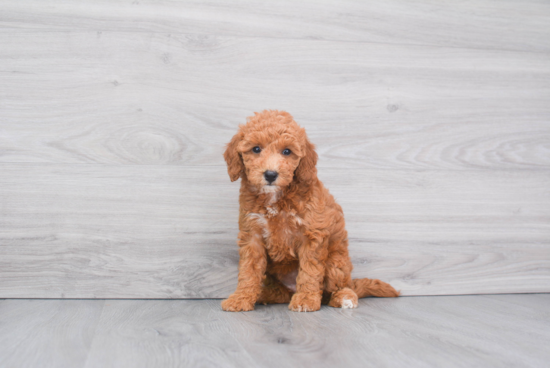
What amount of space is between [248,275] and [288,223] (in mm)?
280

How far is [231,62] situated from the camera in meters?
2.25

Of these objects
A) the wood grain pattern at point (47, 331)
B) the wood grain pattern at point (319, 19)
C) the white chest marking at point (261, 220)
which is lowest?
the wood grain pattern at point (47, 331)

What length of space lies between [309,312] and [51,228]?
129cm

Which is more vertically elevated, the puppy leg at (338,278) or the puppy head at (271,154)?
the puppy head at (271,154)

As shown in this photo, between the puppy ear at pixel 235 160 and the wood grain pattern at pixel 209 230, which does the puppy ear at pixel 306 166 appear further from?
the wood grain pattern at pixel 209 230

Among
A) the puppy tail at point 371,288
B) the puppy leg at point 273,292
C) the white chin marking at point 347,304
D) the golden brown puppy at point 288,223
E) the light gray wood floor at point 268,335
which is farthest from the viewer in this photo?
the puppy tail at point 371,288

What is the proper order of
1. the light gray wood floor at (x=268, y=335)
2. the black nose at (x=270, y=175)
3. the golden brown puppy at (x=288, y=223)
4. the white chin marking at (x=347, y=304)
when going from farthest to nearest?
the white chin marking at (x=347, y=304), the golden brown puppy at (x=288, y=223), the black nose at (x=270, y=175), the light gray wood floor at (x=268, y=335)

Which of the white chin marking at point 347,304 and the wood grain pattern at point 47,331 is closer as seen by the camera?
the wood grain pattern at point 47,331

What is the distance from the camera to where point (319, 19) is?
235 cm

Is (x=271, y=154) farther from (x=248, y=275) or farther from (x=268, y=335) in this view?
(x=268, y=335)

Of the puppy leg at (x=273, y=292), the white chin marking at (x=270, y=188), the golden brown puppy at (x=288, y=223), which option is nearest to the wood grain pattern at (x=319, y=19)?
the golden brown puppy at (x=288, y=223)

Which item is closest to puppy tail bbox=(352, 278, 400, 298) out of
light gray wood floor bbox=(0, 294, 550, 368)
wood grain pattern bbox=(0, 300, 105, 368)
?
light gray wood floor bbox=(0, 294, 550, 368)

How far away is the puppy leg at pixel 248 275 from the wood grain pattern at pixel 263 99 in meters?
0.53

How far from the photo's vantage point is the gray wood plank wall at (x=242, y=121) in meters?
2.12
